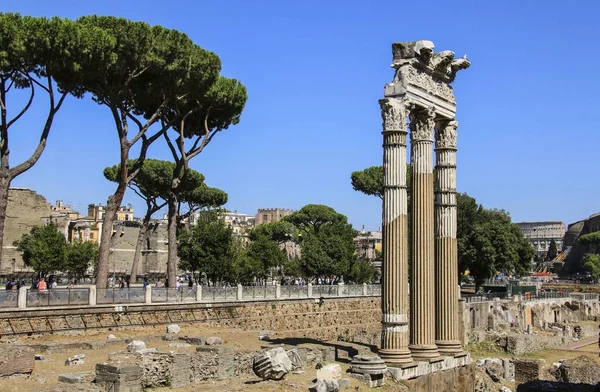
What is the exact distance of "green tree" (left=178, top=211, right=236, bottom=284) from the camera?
40844mm

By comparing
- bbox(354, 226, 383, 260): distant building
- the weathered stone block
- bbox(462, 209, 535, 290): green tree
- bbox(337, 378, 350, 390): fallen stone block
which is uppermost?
bbox(354, 226, 383, 260): distant building

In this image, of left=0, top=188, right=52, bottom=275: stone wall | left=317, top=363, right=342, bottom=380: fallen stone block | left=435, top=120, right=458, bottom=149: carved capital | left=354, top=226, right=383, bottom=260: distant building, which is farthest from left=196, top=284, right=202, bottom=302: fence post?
left=354, top=226, right=383, bottom=260: distant building

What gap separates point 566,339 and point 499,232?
14105 mm

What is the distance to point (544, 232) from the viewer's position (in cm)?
17638

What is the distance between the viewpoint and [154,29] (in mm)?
27922

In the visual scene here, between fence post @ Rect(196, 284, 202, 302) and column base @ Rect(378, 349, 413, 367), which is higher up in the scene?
fence post @ Rect(196, 284, 202, 302)

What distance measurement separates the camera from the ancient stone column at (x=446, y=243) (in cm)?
1683

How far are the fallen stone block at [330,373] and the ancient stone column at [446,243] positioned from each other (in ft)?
12.0

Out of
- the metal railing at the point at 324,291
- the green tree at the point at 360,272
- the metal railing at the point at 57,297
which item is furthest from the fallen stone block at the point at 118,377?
the green tree at the point at 360,272

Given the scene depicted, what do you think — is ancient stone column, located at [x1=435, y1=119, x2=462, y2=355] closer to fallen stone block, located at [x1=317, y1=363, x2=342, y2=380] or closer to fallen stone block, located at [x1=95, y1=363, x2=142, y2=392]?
fallen stone block, located at [x1=317, y1=363, x2=342, y2=380]

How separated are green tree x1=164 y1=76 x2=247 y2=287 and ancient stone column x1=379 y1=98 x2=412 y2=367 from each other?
56.5ft

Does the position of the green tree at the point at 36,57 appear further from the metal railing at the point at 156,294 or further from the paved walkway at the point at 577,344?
the paved walkway at the point at 577,344

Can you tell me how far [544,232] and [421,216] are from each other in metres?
171

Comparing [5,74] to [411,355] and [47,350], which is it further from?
[411,355]
